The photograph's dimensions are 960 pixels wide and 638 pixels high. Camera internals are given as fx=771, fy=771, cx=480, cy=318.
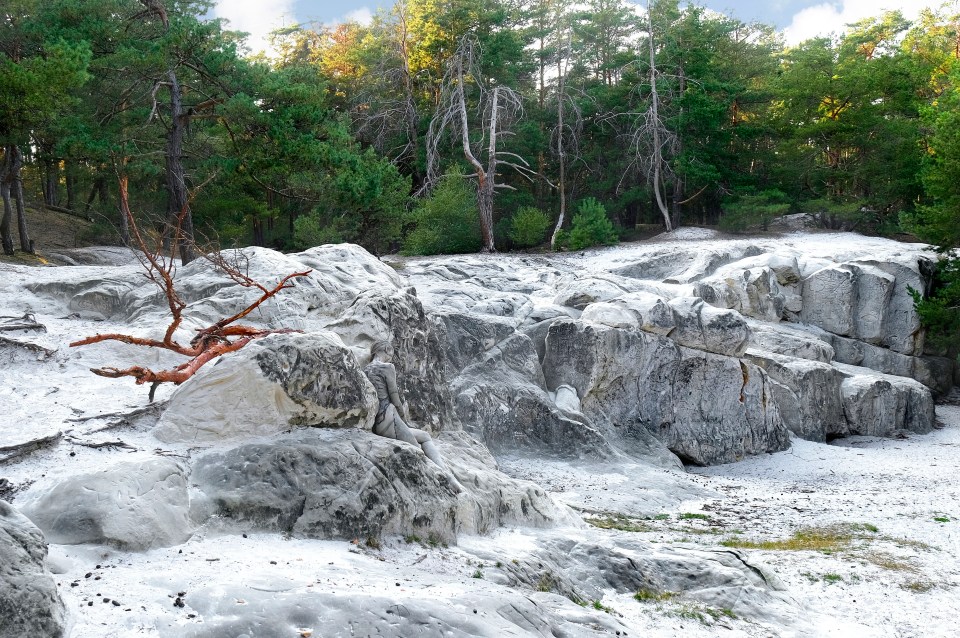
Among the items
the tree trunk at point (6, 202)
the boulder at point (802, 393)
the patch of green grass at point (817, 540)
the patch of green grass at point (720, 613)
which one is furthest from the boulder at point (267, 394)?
the tree trunk at point (6, 202)

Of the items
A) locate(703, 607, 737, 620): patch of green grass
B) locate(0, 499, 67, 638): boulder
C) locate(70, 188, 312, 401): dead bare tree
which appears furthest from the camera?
locate(70, 188, 312, 401): dead bare tree

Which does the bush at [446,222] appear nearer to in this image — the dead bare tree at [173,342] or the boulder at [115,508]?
the dead bare tree at [173,342]

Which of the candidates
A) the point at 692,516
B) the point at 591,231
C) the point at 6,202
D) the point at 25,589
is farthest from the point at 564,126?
the point at 25,589

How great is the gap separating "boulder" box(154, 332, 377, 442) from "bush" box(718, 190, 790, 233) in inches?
1031

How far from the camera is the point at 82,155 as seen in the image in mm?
19953

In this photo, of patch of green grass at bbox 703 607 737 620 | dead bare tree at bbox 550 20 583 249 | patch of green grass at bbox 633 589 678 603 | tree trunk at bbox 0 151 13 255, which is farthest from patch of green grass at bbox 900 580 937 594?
dead bare tree at bbox 550 20 583 249

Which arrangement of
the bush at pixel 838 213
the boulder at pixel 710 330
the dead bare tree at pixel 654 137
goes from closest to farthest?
the boulder at pixel 710 330 → the bush at pixel 838 213 → the dead bare tree at pixel 654 137

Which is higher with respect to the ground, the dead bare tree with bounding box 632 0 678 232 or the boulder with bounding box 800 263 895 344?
the dead bare tree with bounding box 632 0 678 232

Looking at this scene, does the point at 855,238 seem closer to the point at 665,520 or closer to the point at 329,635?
the point at 665,520

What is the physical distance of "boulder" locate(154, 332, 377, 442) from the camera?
724cm

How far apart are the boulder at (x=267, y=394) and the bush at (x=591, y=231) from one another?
902 inches

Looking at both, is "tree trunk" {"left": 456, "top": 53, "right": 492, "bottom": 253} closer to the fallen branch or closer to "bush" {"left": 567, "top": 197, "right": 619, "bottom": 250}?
"bush" {"left": 567, "top": 197, "right": 619, "bottom": 250}

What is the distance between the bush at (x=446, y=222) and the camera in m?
28.2

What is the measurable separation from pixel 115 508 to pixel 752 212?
29.2 meters
